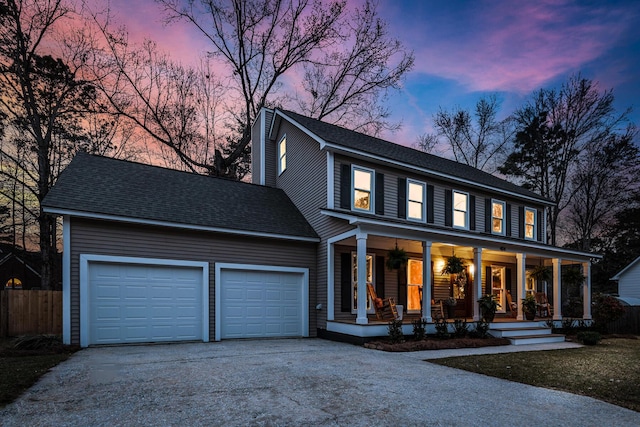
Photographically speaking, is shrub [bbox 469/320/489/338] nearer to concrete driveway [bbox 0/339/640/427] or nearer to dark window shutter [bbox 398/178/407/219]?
dark window shutter [bbox 398/178/407/219]

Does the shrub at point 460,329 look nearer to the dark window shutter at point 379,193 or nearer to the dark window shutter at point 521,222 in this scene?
the dark window shutter at point 379,193

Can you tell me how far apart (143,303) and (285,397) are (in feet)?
21.0

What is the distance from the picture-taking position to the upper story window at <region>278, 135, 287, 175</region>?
15.1m

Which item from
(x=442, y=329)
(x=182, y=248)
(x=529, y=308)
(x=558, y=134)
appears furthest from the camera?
(x=558, y=134)

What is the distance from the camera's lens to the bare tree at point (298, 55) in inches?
832

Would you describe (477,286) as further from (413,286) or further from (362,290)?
(362,290)

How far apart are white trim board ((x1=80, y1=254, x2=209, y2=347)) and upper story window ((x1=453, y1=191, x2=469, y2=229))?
8963 millimetres

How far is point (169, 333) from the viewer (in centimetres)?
1007

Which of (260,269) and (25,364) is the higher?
(260,269)

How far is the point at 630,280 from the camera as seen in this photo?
24641 millimetres

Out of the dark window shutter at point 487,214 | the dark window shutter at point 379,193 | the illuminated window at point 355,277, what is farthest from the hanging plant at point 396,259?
the dark window shutter at point 487,214

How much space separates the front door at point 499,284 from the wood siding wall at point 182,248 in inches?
328

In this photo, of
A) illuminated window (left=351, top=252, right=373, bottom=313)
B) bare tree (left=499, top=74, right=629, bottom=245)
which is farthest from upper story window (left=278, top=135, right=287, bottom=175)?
bare tree (left=499, top=74, right=629, bottom=245)

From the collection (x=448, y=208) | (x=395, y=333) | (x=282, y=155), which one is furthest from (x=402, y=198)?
(x=282, y=155)
